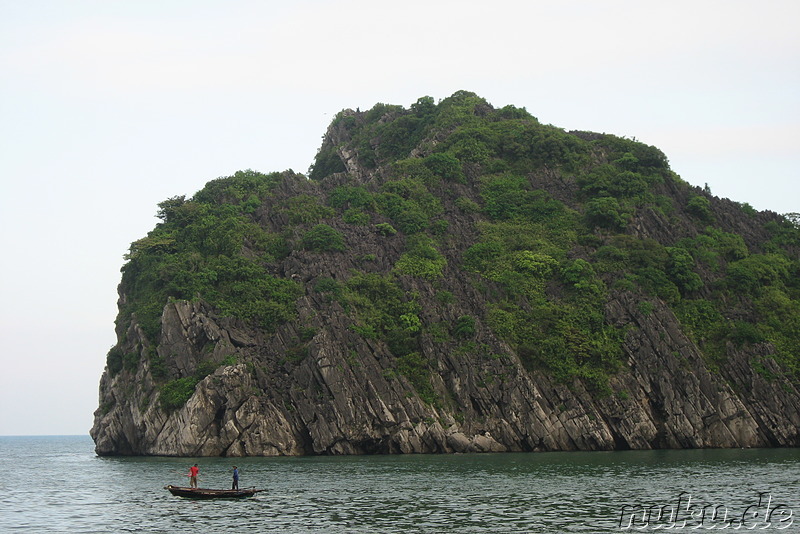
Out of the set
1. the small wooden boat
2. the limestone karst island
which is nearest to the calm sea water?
the small wooden boat

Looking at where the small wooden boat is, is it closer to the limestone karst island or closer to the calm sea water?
the calm sea water

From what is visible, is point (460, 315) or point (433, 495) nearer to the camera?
point (433, 495)

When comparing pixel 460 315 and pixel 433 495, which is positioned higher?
pixel 460 315

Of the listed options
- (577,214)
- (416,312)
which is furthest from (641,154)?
(416,312)

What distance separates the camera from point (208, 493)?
2125 inches

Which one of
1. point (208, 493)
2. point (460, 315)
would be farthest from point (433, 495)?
point (460, 315)

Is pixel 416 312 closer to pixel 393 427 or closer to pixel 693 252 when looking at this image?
pixel 393 427

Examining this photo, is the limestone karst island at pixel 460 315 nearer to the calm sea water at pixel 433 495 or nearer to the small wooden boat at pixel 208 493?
the calm sea water at pixel 433 495

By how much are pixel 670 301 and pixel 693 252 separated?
1144 cm

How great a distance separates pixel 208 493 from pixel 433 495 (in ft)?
44.1

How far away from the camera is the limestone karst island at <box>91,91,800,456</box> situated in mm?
88812

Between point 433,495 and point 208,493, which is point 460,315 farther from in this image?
point 208,493

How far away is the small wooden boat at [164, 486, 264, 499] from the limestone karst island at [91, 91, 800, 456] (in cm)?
3282

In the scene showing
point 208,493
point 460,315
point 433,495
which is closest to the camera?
point 208,493
